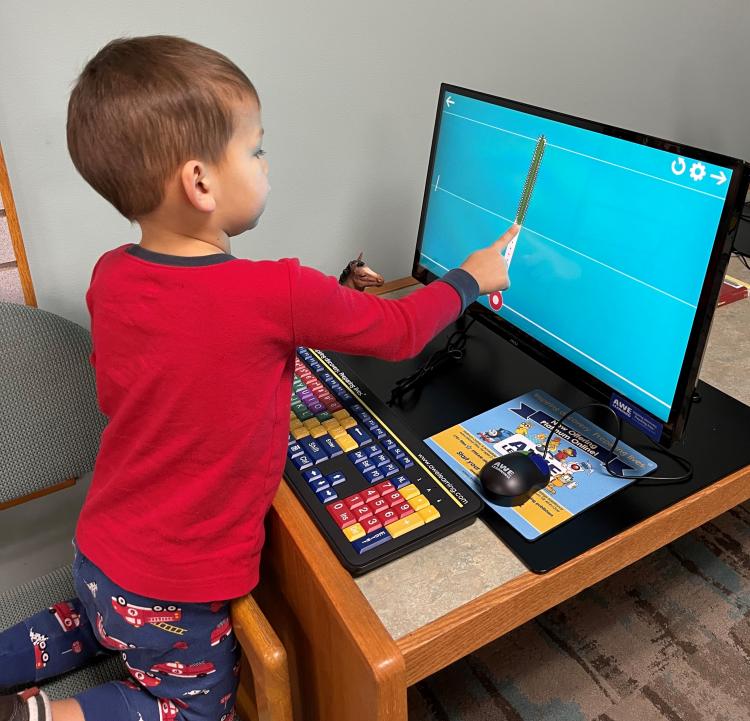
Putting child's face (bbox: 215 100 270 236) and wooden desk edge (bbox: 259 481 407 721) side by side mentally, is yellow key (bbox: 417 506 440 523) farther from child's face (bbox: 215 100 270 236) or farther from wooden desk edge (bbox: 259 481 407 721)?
child's face (bbox: 215 100 270 236)

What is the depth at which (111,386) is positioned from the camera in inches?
30.3

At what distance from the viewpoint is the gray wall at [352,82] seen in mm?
975

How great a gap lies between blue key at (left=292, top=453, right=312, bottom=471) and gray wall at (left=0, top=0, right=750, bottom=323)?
0.51 metres

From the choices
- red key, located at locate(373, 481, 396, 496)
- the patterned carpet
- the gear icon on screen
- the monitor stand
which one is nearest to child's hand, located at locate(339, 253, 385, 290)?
the monitor stand

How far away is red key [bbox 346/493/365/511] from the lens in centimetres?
79

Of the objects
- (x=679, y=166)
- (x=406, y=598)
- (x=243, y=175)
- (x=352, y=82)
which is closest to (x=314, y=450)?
(x=406, y=598)

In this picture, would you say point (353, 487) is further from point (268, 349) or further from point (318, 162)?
point (318, 162)

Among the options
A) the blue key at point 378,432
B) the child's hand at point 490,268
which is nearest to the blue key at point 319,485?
the blue key at point 378,432

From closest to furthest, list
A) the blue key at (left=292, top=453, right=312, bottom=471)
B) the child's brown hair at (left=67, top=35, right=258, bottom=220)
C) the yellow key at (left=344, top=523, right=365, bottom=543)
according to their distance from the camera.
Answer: the child's brown hair at (left=67, top=35, right=258, bottom=220)
the yellow key at (left=344, top=523, right=365, bottom=543)
the blue key at (left=292, top=453, right=312, bottom=471)

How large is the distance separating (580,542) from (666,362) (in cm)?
22

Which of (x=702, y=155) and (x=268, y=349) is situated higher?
(x=702, y=155)

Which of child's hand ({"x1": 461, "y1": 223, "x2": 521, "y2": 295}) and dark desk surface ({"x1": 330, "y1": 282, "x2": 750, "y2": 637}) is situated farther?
child's hand ({"x1": 461, "y1": 223, "x2": 521, "y2": 295})

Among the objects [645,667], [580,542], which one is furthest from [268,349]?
[645,667]

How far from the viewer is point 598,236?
2.72 ft
